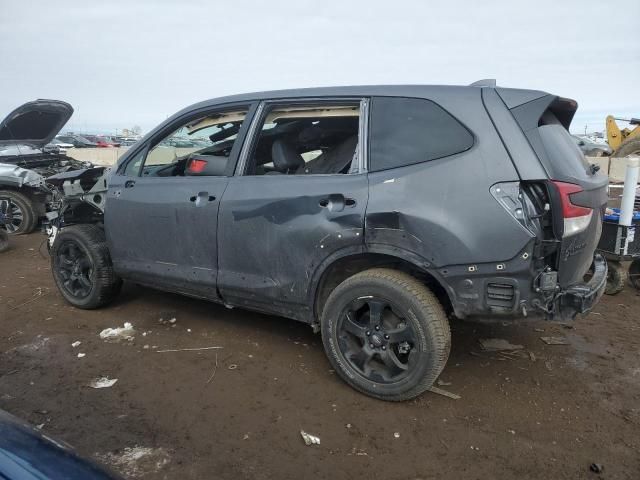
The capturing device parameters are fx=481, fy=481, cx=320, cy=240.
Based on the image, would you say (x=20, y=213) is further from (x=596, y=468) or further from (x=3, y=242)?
(x=596, y=468)

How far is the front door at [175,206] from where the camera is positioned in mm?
3527

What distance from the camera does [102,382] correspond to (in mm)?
3215

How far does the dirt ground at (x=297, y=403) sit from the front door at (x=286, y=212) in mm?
593

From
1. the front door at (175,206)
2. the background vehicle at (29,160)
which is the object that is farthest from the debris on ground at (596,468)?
the background vehicle at (29,160)

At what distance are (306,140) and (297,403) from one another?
2102 millimetres

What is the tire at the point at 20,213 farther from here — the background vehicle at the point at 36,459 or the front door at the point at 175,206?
the background vehicle at the point at 36,459

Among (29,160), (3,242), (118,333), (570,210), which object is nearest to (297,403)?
(118,333)

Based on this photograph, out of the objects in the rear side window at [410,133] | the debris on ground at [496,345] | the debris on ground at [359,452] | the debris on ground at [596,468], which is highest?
the rear side window at [410,133]

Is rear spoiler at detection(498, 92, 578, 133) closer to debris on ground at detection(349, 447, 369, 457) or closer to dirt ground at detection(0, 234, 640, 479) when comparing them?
dirt ground at detection(0, 234, 640, 479)

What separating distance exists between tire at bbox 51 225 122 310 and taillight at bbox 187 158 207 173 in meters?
1.22

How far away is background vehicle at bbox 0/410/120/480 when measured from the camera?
1422 mm

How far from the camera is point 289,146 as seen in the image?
3.76 meters

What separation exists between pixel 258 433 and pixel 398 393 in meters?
0.86

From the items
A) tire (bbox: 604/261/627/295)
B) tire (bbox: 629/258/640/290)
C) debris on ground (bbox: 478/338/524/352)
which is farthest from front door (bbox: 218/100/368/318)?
tire (bbox: 629/258/640/290)
